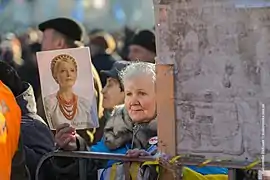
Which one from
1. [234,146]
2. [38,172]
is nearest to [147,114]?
[38,172]

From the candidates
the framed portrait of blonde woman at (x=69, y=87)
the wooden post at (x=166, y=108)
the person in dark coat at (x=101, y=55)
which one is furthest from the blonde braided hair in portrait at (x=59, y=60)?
the person in dark coat at (x=101, y=55)

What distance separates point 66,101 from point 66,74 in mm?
137

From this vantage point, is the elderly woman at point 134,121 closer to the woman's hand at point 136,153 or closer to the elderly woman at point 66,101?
the elderly woman at point 66,101

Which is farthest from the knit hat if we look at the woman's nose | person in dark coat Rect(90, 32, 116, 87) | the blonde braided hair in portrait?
the blonde braided hair in portrait

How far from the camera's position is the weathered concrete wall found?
9.22 feet

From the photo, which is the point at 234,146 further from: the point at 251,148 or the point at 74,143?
the point at 74,143

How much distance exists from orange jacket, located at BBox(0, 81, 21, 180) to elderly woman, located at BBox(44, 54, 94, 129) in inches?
12.1

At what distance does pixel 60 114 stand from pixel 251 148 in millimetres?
1174

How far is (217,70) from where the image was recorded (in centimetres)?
288

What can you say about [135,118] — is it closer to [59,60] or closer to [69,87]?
[69,87]

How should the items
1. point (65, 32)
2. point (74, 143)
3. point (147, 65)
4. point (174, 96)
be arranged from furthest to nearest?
1. point (65, 32)
2. point (147, 65)
3. point (74, 143)
4. point (174, 96)

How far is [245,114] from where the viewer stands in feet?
9.35

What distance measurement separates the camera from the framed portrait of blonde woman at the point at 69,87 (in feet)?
11.8

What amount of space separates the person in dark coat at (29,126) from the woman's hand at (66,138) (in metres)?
0.34
